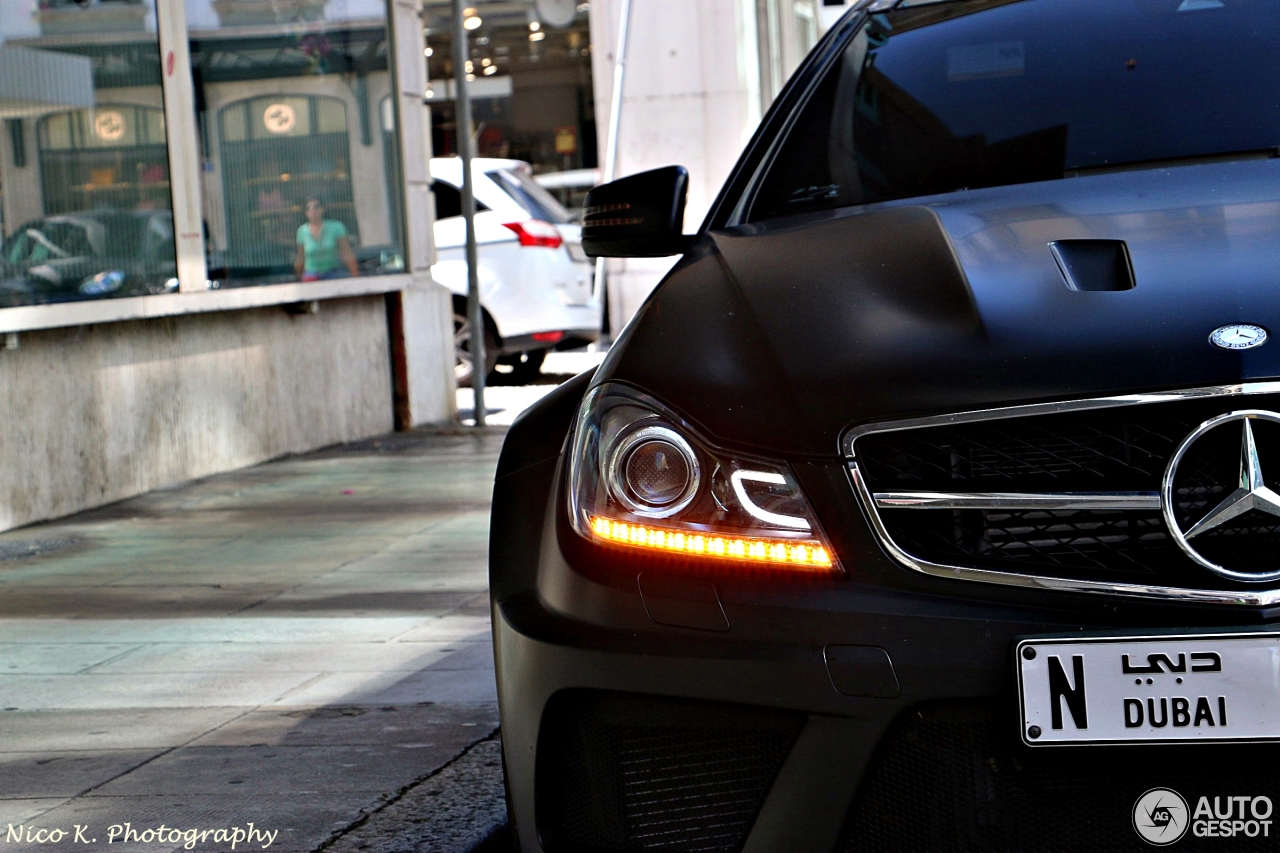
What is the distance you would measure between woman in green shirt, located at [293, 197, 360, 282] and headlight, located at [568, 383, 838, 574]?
327 inches

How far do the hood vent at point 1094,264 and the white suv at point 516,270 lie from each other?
1080 cm

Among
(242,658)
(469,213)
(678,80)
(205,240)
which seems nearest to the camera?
(242,658)

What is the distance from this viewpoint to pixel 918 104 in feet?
11.1

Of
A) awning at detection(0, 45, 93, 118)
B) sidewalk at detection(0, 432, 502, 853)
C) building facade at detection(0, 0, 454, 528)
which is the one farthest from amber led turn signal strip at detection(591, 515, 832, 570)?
awning at detection(0, 45, 93, 118)

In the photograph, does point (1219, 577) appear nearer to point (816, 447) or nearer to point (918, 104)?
point (816, 447)

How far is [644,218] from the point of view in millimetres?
3309

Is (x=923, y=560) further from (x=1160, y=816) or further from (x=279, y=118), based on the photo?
(x=279, y=118)

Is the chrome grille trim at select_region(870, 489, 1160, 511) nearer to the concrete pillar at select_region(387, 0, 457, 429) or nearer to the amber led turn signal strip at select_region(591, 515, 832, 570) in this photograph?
the amber led turn signal strip at select_region(591, 515, 832, 570)

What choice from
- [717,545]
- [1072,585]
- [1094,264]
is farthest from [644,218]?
[1072,585]

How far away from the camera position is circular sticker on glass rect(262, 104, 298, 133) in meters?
10.2

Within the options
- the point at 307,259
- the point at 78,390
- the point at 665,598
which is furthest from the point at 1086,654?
the point at 307,259

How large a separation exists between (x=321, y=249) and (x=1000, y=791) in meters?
9.12

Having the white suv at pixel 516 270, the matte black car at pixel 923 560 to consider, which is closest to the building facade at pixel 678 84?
the white suv at pixel 516 270

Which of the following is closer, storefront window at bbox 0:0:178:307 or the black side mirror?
the black side mirror
